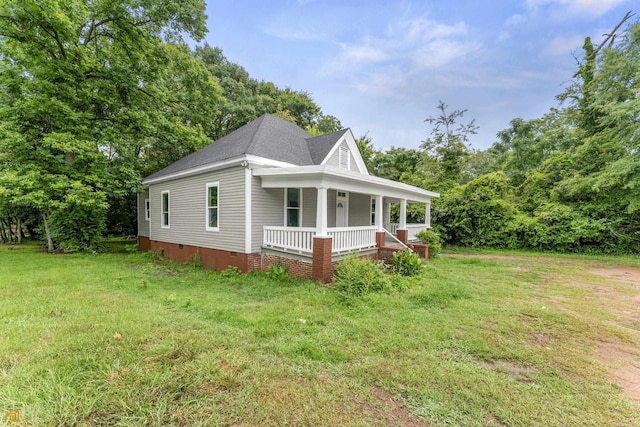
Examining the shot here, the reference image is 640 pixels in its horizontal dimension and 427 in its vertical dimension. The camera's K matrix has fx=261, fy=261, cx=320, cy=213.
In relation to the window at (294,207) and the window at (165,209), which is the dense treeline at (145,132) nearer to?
the window at (165,209)

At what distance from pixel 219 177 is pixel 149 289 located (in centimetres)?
396

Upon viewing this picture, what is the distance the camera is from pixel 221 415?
90.2 inches

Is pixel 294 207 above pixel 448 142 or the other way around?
the other way around

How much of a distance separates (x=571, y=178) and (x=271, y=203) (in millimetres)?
15842

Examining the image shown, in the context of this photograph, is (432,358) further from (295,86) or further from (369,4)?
(295,86)

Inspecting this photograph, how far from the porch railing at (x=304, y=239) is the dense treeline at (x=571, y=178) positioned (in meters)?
10.2

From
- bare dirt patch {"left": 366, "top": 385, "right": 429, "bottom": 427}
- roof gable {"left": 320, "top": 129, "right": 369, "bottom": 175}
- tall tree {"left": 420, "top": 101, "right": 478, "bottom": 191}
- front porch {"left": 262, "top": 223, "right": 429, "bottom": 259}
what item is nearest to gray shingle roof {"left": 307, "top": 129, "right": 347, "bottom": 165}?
roof gable {"left": 320, "top": 129, "right": 369, "bottom": 175}

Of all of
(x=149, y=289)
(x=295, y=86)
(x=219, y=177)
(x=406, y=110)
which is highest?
→ (x=295, y=86)

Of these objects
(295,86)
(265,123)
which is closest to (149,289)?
(265,123)

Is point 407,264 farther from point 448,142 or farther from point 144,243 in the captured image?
point 448,142

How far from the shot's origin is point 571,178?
13.8 metres

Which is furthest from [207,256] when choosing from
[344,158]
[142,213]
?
[142,213]

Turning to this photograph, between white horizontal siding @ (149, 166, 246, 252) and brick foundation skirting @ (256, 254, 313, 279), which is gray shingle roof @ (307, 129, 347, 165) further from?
brick foundation skirting @ (256, 254, 313, 279)

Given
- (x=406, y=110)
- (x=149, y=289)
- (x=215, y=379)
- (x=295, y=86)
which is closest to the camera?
(x=215, y=379)
